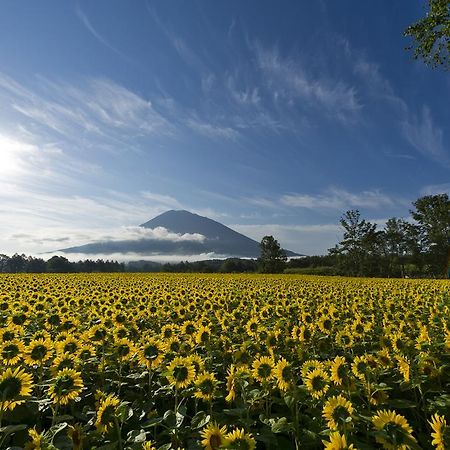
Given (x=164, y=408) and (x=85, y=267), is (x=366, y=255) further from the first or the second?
(x=164, y=408)

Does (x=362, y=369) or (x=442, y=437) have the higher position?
(x=362, y=369)

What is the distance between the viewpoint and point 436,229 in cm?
8650

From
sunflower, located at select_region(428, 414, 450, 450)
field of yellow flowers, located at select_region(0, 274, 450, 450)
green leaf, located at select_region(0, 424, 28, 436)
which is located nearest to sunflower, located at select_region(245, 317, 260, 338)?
field of yellow flowers, located at select_region(0, 274, 450, 450)

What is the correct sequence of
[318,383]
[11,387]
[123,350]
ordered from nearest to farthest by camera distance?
[11,387]
[318,383]
[123,350]

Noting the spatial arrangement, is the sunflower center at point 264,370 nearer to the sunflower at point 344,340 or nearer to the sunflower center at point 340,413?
the sunflower center at point 340,413

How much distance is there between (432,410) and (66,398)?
4045 millimetres

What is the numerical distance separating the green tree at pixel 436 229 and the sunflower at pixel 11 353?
91.9m

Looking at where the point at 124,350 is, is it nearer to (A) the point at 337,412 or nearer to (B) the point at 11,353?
(B) the point at 11,353

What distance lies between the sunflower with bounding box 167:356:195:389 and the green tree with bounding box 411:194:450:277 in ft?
299

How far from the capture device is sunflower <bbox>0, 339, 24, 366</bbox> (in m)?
4.52

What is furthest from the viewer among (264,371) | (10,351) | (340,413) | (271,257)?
(271,257)

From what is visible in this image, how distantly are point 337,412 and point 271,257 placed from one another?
86836 millimetres

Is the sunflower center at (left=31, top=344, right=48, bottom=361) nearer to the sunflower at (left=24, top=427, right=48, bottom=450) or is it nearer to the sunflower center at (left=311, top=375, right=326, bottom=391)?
the sunflower at (left=24, top=427, right=48, bottom=450)

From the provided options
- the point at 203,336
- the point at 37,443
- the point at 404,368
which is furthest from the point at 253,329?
the point at 37,443
